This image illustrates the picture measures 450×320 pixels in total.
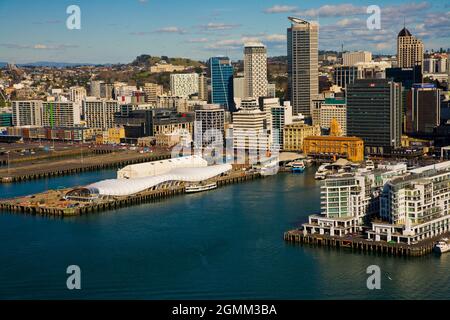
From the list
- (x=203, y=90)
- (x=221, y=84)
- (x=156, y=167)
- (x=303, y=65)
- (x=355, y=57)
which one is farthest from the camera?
(x=355, y=57)

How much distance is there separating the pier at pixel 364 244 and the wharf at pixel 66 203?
468 centimetres

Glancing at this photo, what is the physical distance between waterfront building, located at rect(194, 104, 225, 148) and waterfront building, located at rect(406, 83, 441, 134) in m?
6.77

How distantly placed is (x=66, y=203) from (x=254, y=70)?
65.5 ft

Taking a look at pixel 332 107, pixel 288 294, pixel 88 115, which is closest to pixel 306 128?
pixel 332 107

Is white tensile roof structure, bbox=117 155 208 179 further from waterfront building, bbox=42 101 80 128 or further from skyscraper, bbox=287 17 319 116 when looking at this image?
waterfront building, bbox=42 101 80 128

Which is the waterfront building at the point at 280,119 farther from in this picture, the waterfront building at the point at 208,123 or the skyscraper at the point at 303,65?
the skyscraper at the point at 303,65

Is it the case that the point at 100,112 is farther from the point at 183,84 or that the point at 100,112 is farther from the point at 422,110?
the point at 422,110

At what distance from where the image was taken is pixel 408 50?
37531 mm

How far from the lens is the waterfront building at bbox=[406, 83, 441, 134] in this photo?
82.2ft

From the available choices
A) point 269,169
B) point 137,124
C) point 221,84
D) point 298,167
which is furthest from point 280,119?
point 221,84

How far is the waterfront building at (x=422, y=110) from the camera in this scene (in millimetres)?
25047

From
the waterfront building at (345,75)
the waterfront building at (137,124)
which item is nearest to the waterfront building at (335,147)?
the waterfront building at (137,124)

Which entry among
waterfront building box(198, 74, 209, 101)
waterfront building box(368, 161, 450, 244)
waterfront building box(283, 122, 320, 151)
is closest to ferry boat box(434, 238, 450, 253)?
waterfront building box(368, 161, 450, 244)
